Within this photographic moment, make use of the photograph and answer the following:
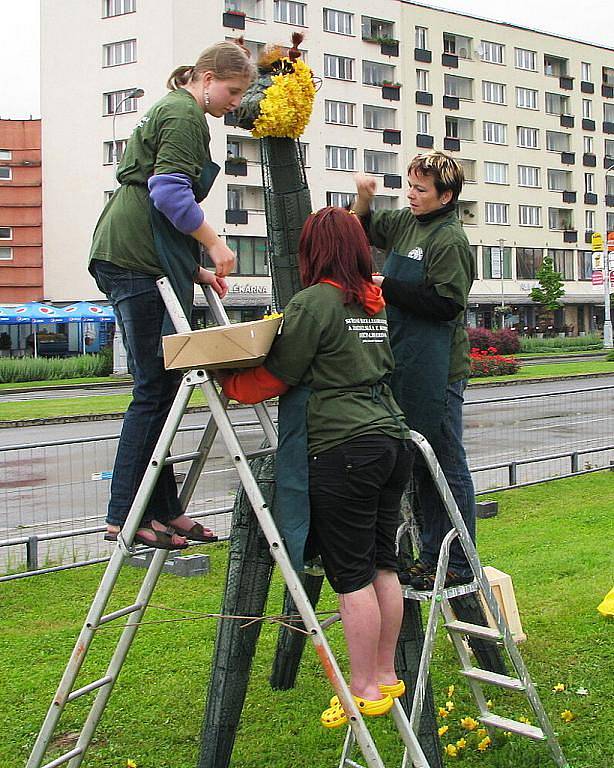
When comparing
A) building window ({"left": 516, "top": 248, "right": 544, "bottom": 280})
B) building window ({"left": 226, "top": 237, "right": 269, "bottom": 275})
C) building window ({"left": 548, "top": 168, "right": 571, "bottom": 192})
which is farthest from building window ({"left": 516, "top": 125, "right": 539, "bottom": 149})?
building window ({"left": 226, "top": 237, "right": 269, "bottom": 275})

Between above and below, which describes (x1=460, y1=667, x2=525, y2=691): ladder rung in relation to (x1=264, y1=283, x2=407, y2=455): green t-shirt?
below

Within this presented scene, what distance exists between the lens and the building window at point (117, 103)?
56469mm

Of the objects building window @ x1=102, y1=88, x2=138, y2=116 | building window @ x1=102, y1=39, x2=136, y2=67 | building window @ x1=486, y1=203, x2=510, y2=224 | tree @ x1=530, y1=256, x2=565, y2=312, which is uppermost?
building window @ x1=102, y1=39, x2=136, y2=67

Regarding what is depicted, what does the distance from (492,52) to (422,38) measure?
20.9 feet

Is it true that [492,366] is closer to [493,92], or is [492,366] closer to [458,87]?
[458,87]

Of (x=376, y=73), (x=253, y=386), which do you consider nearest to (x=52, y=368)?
(x=376, y=73)

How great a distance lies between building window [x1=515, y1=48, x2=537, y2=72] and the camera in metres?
73.5

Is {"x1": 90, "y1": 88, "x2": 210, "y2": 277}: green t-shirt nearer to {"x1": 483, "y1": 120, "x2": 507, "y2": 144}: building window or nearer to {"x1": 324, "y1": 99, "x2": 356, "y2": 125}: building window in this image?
{"x1": 324, "y1": 99, "x2": 356, "y2": 125}: building window

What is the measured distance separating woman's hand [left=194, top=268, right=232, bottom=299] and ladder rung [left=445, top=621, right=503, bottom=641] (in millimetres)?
1732

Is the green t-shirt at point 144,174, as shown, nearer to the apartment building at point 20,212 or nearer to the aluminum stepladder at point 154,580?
the aluminum stepladder at point 154,580

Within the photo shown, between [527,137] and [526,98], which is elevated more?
[526,98]

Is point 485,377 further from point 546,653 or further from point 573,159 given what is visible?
point 573,159

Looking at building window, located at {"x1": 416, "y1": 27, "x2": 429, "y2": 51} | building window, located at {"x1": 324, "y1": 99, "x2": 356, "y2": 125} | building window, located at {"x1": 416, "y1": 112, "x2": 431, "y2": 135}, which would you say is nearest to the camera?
building window, located at {"x1": 324, "y1": 99, "x2": 356, "y2": 125}

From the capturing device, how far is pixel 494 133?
72.6 metres
